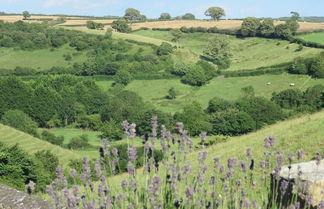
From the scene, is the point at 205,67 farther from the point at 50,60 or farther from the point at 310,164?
the point at 310,164

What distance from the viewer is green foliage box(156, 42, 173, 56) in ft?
459

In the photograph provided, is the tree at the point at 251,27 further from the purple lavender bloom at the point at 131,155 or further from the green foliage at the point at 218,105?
the purple lavender bloom at the point at 131,155

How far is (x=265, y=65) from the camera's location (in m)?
111

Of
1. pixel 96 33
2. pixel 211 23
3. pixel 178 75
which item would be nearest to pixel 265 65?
pixel 178 75

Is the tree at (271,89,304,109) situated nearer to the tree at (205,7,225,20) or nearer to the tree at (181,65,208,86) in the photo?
the tree at (181,65,208,86)

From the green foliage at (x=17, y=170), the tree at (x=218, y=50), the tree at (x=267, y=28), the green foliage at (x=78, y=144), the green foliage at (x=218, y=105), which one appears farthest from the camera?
the tree at (x=267, y=28)

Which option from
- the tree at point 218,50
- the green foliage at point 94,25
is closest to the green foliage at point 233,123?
the tree at point 218,50

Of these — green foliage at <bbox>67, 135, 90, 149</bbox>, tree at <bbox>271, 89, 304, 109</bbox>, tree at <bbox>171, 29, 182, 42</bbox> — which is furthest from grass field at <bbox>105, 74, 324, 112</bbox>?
tree at <bbox>171, 29, 182, 42</bbox>

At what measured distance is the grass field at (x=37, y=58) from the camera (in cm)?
13738

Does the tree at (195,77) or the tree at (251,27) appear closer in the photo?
the tree at (195,77)

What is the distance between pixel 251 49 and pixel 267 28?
12.2m

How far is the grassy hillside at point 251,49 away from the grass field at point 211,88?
41.1ft

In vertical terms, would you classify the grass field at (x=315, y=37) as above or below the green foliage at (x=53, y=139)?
above

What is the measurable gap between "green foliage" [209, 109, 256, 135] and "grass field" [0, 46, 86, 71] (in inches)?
3163
